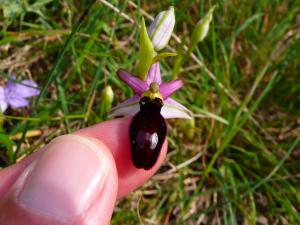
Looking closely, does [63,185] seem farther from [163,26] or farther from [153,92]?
[163,26]

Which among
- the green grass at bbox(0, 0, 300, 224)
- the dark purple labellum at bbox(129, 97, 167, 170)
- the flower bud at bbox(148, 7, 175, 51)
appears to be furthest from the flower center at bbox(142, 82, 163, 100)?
the green grass at bbox(0, 0, 300, 224)

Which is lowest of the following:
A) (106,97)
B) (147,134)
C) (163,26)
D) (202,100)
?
(202,100)

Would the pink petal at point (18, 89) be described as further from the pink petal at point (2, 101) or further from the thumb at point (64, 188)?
the thumb at point (64, 188)

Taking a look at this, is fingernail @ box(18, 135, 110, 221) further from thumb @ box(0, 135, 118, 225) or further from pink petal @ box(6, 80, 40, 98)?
pink petal @ box(6, 80, 40, 98)

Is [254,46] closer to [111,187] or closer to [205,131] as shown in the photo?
[205,131]

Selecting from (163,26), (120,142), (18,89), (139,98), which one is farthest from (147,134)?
(18,89)

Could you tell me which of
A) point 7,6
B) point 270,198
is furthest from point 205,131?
point 7,6

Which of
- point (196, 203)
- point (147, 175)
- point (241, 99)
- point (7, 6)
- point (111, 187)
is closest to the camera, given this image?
point (111, 187)
